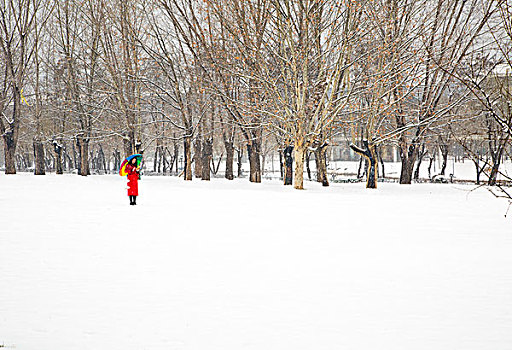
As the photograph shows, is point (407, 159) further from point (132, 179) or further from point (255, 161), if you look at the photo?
point (132, 179)

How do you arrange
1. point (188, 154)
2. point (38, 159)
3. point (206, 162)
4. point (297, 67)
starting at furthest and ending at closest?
point (38, 159) < point (206, 162) < point (188, 154) < point (297, 67)

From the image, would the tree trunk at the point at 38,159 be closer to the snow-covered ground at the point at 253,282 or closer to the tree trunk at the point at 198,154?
the tree trunk at the point at 198,154

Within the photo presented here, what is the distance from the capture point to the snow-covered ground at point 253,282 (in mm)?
4961

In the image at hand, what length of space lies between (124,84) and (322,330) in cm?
3143

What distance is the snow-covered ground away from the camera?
16.3 feet

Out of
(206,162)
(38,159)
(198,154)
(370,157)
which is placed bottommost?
(206,162)

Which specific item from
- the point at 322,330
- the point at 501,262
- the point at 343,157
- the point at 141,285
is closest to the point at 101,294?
the point at 141,285

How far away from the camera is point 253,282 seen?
6840 mm

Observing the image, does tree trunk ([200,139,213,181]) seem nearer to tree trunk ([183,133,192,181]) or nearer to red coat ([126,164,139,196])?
tree trunk ([183,133,192,181])

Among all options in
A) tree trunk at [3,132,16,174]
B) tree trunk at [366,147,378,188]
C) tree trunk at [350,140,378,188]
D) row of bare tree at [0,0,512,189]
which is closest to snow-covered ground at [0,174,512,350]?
row of bare tree at [0,0,512,189]

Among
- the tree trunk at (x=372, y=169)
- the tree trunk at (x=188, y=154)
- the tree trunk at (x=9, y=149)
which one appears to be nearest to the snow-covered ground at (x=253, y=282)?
the tree trunk at (x=372, y=169)

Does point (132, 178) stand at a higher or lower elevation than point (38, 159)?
lower

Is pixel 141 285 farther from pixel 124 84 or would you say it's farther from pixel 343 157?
pixel 343 157

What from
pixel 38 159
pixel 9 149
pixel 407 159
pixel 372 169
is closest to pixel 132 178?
pixel 372 169
